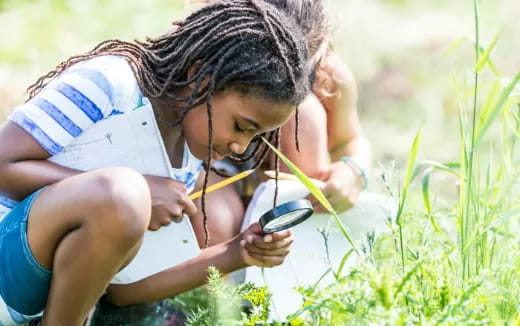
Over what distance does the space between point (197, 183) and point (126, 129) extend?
484 millimetres

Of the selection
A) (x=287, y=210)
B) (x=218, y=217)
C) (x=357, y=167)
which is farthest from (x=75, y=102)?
(x=357, y=167)

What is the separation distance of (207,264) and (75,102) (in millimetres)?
568

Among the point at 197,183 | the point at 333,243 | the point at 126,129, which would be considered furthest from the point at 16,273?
the point at 333,243

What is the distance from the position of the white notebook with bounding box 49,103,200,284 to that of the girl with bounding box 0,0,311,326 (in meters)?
0.03

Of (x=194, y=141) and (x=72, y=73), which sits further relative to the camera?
(x=194, y=141)

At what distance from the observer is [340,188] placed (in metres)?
2.49

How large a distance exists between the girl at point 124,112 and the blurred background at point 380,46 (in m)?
1.40

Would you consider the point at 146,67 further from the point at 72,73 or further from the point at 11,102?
the point at 11,102

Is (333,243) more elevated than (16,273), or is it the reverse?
(16,273)

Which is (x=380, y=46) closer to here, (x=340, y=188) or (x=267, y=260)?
(x=340, y=188)

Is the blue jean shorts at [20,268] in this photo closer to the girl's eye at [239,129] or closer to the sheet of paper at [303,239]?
the girl's eye at [239,129]

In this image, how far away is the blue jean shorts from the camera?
1837 millimetres

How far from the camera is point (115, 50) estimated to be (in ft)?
6.76

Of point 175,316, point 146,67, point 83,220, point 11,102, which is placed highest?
point 146,67
